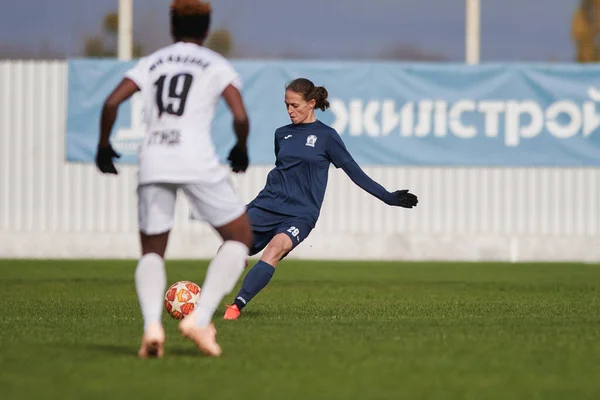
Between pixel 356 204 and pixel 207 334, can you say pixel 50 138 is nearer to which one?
pixel 356 204

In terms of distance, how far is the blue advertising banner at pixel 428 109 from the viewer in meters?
22.1

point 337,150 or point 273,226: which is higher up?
point 337,150

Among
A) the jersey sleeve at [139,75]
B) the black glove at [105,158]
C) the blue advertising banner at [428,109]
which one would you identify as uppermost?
the blue advertising banner at [428,109]

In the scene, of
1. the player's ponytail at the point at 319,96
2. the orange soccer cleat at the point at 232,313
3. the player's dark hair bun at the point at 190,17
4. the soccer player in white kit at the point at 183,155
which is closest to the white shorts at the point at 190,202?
the soccer player in white kit at the point at 183,155

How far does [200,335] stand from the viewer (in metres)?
7.25

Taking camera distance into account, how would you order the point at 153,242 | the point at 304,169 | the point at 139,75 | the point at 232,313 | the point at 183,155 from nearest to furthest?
the point at 183,155
the point at 139,75
the point at 153,242
the point at 232,313
the point at 304,169

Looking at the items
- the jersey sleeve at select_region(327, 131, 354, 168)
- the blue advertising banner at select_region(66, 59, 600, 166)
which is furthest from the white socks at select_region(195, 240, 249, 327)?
the blue advertising banner at select_region(66, 59, 600, 166)

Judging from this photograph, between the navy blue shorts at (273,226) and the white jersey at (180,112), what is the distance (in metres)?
3.65

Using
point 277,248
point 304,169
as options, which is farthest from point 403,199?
point 277,248

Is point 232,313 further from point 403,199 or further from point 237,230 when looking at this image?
point 237,230

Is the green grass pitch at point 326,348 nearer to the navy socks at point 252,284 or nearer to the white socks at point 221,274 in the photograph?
the navy socks at point 252,284

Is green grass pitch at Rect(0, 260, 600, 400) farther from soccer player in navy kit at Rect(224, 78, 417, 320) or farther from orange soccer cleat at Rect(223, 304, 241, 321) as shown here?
soccer player in navy kit at Rect(224, 78, 417, 320)

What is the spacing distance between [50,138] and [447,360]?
16385 millimetres

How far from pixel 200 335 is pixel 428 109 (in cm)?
1539
